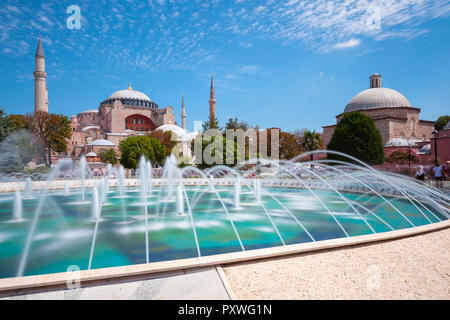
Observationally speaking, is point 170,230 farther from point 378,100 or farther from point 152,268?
point 378,100

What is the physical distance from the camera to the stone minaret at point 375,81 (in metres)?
46.9

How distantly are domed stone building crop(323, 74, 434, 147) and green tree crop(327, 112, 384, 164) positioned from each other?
36.6 feet

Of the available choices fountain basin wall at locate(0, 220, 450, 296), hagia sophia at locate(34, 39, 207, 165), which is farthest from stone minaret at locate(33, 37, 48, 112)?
fountain basin wall at locate(0, 220, 450, 296)

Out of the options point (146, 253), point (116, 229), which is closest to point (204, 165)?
point (116, 229)

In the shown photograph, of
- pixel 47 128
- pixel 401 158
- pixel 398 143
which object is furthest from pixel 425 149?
pixel 47 128

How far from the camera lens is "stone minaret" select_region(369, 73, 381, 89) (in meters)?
46.9

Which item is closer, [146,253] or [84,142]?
[146,253]

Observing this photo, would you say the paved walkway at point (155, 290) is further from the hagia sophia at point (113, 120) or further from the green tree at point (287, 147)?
the hagia sophia at point (113, 120)

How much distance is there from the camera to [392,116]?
123ft

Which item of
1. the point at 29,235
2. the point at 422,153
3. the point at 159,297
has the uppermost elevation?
the point at 422,153

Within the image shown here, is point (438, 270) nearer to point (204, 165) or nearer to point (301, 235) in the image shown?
point (301, 235)

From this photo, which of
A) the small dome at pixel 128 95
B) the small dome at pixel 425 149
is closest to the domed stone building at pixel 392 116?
the small dome at pixel 425 149
